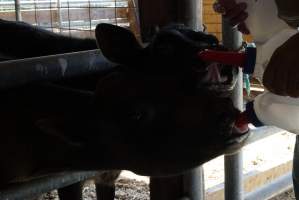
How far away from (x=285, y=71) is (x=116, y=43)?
17.2 inches

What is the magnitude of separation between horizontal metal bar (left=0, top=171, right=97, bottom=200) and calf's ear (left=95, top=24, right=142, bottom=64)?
1.28 feet

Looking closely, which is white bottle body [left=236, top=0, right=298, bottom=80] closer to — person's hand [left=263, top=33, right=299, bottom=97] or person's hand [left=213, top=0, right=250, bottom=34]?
person's hand [left=213, top=0, right=250, bottom=34]

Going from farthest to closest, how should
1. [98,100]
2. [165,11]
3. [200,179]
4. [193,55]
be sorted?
[200,179], [165,11], [98,100], [193,55]

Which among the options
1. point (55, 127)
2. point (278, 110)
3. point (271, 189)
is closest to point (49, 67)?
point (55, 127)

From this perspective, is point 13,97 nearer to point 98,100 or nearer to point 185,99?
point 98,100

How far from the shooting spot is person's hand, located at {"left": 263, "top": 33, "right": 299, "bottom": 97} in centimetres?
82

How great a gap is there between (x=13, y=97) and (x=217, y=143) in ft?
2.06

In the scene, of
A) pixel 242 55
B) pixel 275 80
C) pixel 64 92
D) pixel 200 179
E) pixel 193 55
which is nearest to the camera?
pixel 275 80

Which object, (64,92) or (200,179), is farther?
(200,179)

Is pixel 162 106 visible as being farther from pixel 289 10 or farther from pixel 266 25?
pixel 289 10

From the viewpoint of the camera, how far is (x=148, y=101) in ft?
3.90

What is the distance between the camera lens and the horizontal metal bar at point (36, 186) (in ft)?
4.25

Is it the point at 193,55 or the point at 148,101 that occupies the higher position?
the point at 193,55

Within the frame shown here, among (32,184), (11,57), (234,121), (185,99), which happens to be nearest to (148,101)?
(185,99)
